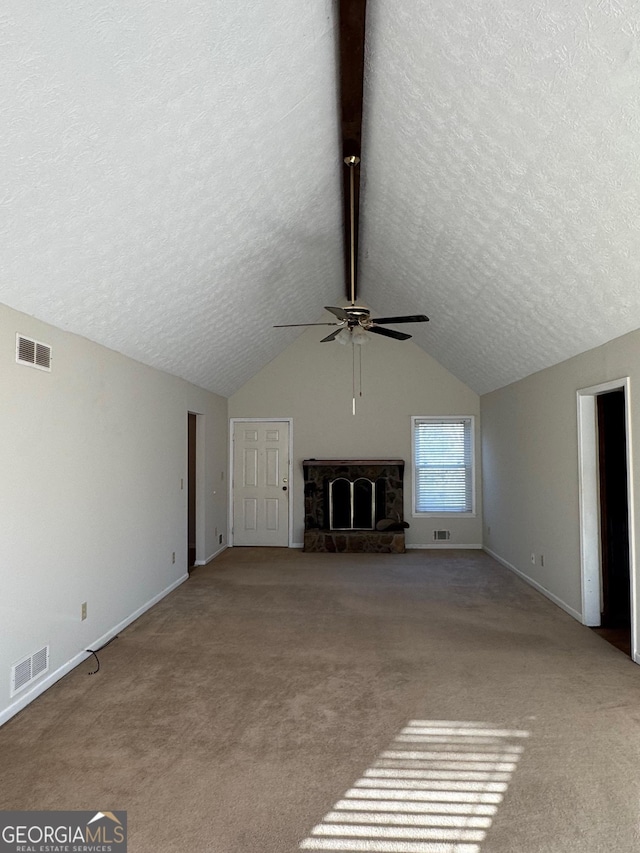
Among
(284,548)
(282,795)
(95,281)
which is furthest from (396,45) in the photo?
(284,548)

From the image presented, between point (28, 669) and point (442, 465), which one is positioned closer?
point (28, 669)

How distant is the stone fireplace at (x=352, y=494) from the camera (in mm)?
8039

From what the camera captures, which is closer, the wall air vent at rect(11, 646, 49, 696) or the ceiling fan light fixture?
the wall air vent at rect(11, 646, 49, 696)

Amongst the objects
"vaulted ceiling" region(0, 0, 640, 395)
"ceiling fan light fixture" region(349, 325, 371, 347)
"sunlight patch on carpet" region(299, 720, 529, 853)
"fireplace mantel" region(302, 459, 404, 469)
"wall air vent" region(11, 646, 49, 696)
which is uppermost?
"vaulted ceiling" region(0, 0, 640, 395)

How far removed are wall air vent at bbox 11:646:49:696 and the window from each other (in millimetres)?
5767

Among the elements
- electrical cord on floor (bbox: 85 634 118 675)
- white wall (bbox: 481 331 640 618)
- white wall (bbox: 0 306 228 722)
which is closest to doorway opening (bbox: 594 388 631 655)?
white wall (bbox: 481 331 640 618)

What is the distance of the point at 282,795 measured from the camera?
2.32 m

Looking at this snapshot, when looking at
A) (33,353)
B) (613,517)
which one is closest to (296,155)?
(33,353)

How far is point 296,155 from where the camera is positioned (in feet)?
12.2

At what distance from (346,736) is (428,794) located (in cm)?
56

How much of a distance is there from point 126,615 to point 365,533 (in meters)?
3.94

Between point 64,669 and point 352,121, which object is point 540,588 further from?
point 352,121

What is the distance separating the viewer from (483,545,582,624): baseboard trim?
4781mm

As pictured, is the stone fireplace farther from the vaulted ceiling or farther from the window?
the vaulted ceiling
